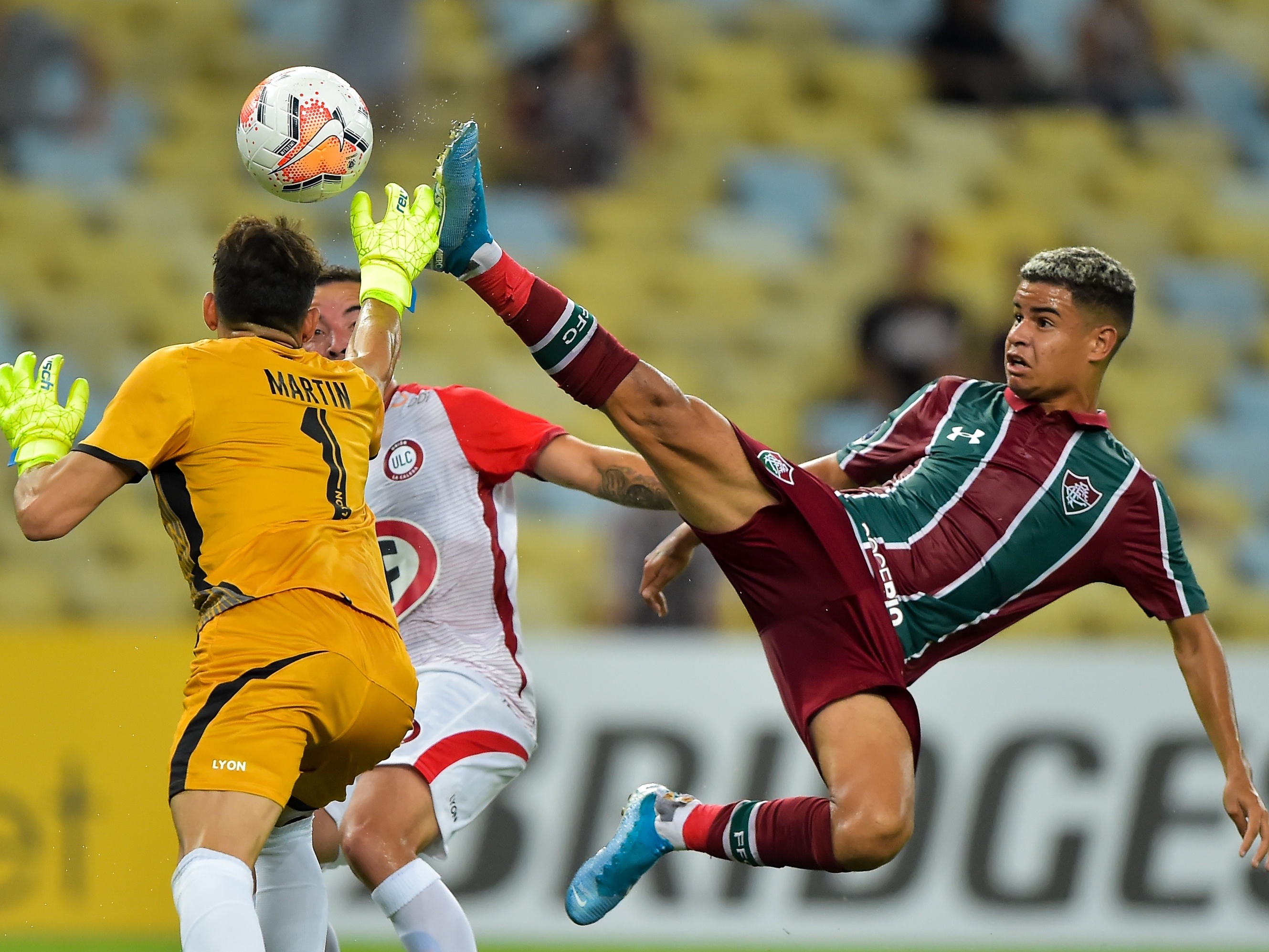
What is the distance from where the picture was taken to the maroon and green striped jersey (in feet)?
15.2

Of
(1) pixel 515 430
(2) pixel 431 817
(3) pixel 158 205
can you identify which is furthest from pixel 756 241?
(2) pixel 431 817

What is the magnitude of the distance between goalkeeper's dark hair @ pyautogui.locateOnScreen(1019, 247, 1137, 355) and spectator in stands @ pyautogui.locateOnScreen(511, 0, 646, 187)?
4617 mm

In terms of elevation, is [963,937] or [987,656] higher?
[987,656]

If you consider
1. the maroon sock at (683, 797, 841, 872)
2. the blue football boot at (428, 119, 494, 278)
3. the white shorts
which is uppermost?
the blue football boot at (428, 119, 494, 278)

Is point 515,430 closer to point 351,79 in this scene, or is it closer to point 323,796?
point 323,796

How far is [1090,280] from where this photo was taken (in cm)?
488

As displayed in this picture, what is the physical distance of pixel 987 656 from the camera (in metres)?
6.98

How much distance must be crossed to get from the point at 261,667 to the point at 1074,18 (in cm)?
790

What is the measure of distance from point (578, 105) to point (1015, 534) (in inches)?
204

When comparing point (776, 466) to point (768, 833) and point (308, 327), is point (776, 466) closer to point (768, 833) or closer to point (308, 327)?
point (768, 833)

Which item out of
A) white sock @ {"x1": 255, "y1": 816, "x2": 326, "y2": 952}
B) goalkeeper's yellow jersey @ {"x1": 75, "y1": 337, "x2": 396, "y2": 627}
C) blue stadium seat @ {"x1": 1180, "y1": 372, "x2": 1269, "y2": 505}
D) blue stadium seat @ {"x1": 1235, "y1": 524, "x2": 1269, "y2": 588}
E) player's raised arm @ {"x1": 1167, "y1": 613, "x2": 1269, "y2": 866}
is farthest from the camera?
blue stadium seat @ {"x1": 1180, "y1": 372, "x2": 1269, "y2": 505}

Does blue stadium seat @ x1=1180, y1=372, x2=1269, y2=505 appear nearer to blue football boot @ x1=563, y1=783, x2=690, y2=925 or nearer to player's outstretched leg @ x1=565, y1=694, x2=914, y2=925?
player's outstretched leg @ x1=565, y1=694, x2=914, y2=925

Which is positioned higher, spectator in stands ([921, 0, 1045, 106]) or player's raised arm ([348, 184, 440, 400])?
spectator in stands ([921, 0, 1045, 106])

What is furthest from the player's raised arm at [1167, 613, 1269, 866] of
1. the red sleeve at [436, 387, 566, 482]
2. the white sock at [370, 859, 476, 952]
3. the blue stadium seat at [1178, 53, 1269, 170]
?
the blue stadium seat at [1178, 53, 1269, 170]
